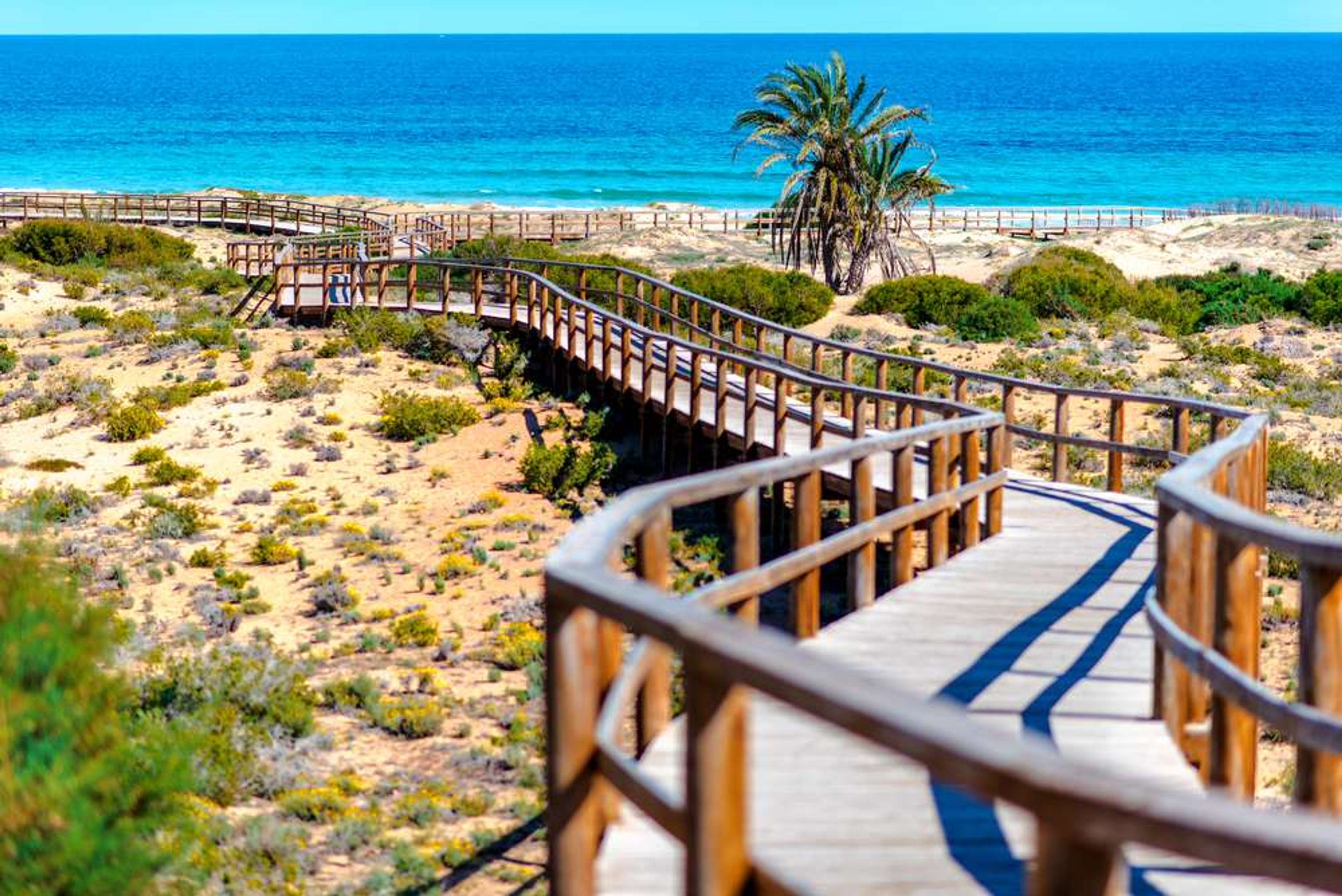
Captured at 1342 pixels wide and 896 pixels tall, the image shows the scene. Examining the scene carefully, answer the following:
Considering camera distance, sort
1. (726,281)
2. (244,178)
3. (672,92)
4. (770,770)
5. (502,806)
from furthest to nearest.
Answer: (672,92), (244,178), (726,281), (502,806), (770,770)

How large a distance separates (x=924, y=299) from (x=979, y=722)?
87.7 ft

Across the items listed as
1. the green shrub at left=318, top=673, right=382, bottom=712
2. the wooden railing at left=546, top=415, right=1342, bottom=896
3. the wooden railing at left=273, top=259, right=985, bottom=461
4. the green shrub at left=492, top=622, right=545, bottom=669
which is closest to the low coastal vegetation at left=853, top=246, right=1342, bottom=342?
the wooden railing at left=273, top=259, right=985, bottom=461

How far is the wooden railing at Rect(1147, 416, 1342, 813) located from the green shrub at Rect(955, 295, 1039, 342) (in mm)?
19618

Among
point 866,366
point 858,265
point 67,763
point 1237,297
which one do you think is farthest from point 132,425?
point 1237,297

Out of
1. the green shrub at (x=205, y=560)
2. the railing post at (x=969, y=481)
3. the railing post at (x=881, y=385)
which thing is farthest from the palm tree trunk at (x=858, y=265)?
the railing post at (x=969, y=481)

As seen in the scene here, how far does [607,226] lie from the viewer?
57.6m

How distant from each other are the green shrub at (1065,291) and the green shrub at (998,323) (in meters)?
1.68

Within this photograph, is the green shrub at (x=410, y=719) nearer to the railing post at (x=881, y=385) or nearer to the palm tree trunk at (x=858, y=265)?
the railing post at (x=881, y=385)

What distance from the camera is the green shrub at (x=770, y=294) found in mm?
30250

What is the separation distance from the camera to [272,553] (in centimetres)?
1507

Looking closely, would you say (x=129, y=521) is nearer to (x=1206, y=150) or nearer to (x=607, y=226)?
(x=607, y=226)

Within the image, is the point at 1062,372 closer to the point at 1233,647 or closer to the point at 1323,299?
the point at 1323,299

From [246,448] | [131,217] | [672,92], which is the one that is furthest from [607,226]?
[672,92]

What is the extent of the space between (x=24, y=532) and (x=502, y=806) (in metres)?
3.23
